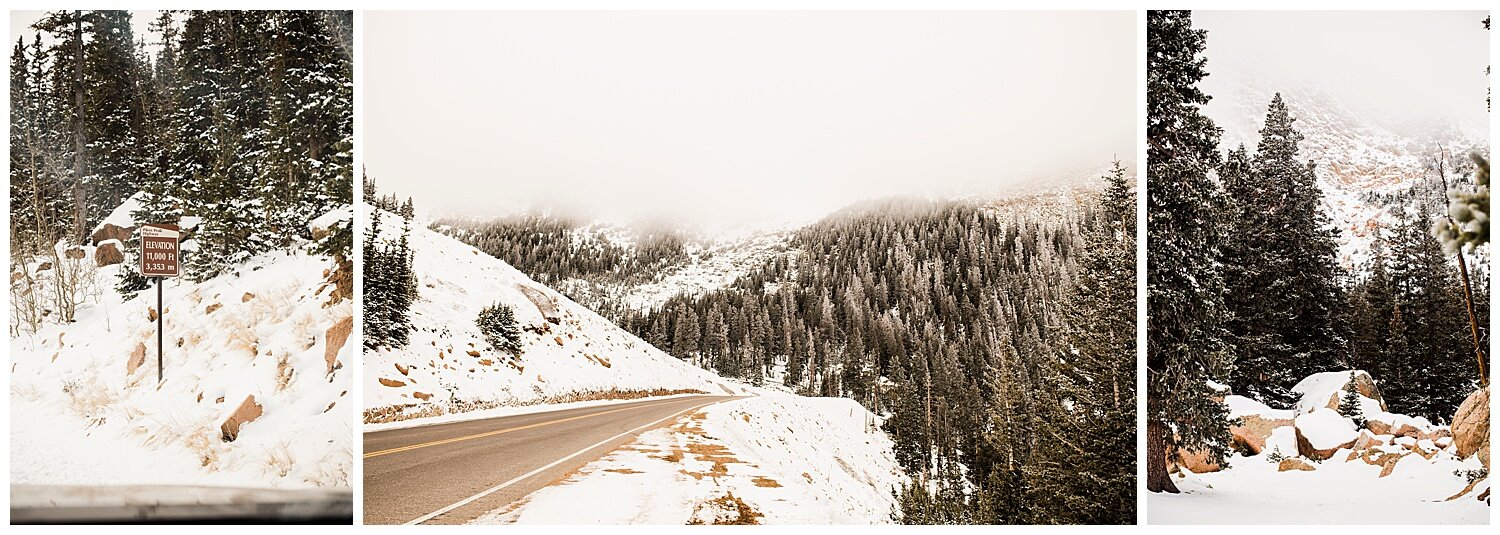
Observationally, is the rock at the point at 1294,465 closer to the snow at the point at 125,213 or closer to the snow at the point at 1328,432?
the snow at the point at 1328,432

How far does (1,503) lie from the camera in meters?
5.21

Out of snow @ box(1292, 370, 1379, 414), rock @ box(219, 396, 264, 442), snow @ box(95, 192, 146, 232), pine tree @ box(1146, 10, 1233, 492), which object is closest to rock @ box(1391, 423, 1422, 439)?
snow @ box(1292, 370, 1379, 414)

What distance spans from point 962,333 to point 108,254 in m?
6.32

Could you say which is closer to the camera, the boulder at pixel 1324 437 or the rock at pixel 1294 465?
the rock at pixel 1294 465

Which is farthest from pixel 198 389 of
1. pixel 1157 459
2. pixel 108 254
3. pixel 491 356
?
Answer: pixel 1157 459

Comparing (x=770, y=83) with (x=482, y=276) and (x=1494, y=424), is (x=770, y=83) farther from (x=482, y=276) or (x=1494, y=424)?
(x=1494, y=424)

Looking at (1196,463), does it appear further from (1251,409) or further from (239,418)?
(239,418)

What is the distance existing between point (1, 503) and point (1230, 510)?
28.2ft

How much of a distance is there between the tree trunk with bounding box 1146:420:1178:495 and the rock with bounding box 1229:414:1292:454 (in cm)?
70

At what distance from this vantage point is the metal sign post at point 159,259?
521 centimetres

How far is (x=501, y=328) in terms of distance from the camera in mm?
A: 6512

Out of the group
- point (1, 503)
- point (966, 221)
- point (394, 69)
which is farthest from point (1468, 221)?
point (1, 503)

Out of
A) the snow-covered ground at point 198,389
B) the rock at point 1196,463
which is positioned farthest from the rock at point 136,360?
the rock at point 1196,463

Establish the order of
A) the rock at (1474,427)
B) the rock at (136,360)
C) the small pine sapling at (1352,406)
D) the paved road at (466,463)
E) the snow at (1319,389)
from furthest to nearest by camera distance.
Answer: the snow at (1319,389) < the small pine sapling at (1352,406) < the rock at (1474,427) < the rock at (136,360) < the paved road at (466,463)
